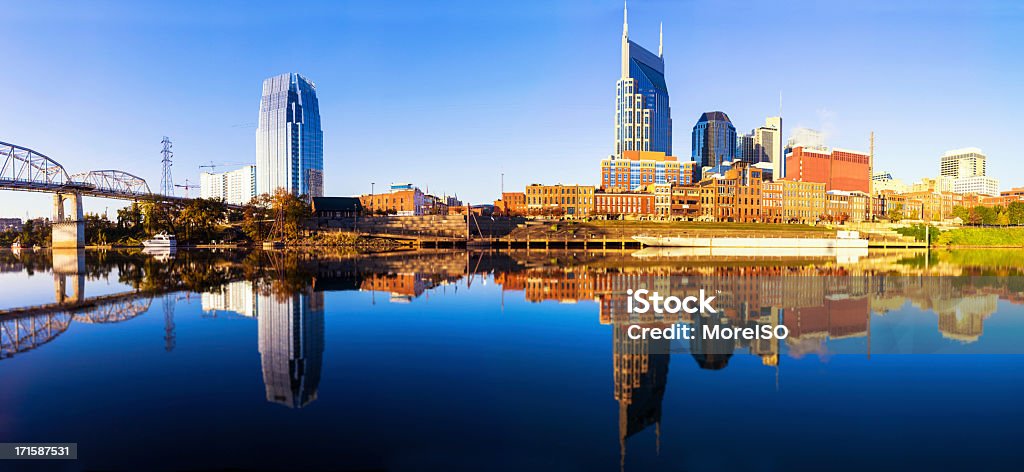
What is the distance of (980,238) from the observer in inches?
4749

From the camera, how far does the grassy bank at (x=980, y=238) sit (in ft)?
391

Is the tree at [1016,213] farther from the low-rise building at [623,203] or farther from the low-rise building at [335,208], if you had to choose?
the low-rise building at [335,208]

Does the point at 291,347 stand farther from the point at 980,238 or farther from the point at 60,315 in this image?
the point at 980,238

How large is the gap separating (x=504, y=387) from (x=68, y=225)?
116142 millimetres

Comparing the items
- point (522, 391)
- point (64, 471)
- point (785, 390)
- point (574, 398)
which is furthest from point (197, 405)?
point (785, 390)

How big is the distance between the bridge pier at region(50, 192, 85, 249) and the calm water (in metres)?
91.6

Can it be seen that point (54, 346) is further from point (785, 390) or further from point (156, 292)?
point (785, 390)

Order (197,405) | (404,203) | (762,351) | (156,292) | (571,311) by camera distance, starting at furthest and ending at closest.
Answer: (404,203) < (156,292) < (571,311) < (762,351) < (197,405)

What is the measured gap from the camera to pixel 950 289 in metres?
31.9

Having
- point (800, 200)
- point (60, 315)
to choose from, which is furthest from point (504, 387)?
point (800, 200)

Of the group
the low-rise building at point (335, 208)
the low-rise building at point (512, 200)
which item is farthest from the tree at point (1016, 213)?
the low-rise building at point (335, 208)

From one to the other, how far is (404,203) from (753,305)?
181 m

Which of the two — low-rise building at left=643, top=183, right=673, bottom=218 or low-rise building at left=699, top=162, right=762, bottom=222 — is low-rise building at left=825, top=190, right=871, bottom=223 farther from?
low-rise building at left=643, top=183, right=673, bottom=218

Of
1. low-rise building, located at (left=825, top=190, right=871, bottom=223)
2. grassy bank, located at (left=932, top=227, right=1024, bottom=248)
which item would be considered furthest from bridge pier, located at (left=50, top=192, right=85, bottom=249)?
low-rise building, located at (left=825, top=190, right=871, bottom=223)
